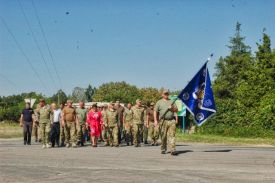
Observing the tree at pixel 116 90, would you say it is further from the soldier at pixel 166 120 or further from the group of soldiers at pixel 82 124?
the soldier at pixel 166 120

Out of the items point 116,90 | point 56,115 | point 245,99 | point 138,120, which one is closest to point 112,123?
point 138,120

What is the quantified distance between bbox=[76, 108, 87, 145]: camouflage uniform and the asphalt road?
5.34m

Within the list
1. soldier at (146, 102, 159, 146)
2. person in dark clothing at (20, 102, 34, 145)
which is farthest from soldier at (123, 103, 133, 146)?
person in dark clothing at (20, 102, 34, 145)

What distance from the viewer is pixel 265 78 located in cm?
4741

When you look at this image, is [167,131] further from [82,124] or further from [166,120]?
[82,124]

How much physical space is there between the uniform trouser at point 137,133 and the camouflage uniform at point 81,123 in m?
2.08

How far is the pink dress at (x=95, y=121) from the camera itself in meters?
23.1

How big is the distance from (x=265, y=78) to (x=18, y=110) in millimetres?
34737

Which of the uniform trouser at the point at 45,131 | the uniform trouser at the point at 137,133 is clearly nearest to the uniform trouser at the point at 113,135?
the uniform trouser at the point at 137,133

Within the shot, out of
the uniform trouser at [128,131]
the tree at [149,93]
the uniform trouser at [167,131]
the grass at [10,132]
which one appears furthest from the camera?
the tree at [149,93]

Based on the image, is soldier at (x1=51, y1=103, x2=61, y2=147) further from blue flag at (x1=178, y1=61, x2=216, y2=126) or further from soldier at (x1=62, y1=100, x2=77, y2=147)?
blue flag at (x1=178, y1=61, x2=216, y2=126)

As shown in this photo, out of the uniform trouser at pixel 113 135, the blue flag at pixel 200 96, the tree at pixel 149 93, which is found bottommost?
the uniform trouser at pixel 113 135

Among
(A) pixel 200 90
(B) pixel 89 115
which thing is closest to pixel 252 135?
(B) pixel 89 115

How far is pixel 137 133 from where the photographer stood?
22578 millimetres
